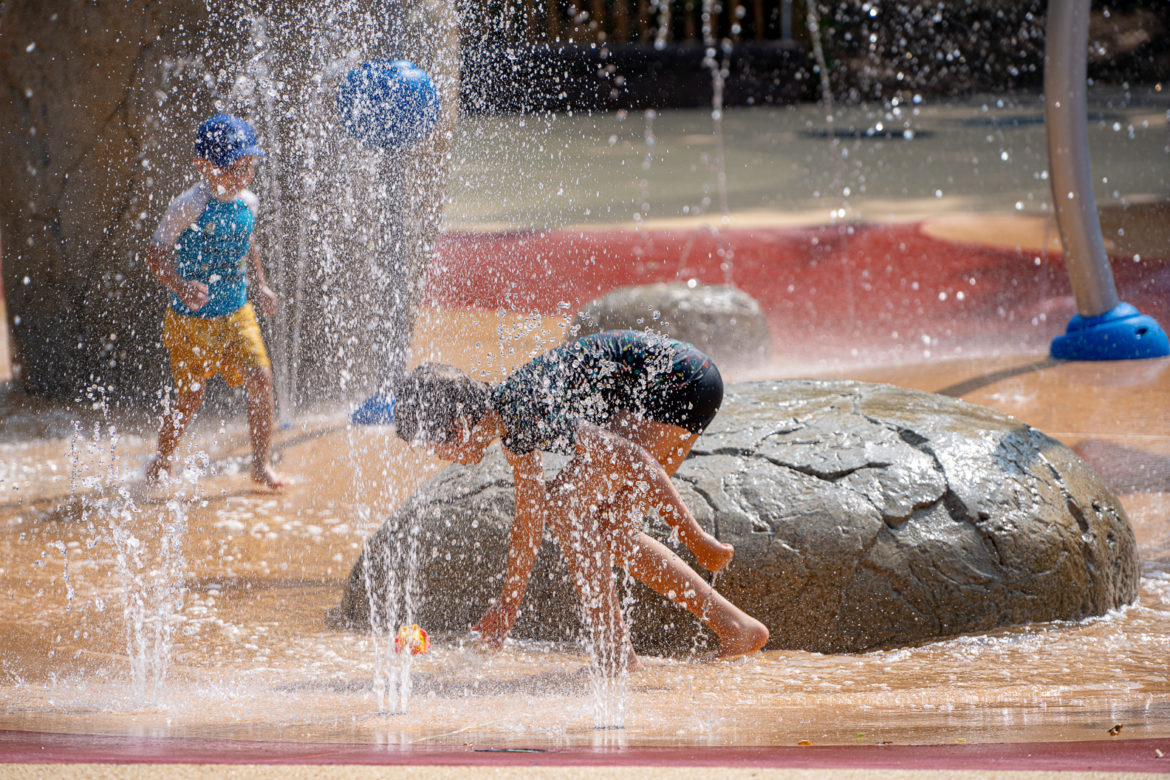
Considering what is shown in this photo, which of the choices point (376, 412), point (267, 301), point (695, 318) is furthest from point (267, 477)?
point (695, 318)

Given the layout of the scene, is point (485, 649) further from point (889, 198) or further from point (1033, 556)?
point (889, 198)

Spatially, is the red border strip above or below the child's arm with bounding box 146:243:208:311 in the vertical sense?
below

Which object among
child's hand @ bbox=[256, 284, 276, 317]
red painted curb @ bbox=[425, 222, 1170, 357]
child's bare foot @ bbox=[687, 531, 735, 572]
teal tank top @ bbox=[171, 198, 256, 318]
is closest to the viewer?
child's bare foot @ bbox=[687, 531, 735, 572]

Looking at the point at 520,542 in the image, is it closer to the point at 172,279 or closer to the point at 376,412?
the point at 172,279

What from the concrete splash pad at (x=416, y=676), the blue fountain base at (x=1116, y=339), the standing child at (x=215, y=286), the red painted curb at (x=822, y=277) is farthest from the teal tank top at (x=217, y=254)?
the blue fountain base at (x=1116, y=339)

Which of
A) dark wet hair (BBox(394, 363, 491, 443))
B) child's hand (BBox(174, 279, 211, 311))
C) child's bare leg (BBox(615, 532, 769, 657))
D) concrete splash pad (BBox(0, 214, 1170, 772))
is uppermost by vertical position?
child's hand (BBox(174, 279, 211, 311))

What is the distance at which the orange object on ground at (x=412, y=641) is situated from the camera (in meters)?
3.15

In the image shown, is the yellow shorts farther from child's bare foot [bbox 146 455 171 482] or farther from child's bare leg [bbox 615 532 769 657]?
child's bare leg [bbox 615 532 769 657]

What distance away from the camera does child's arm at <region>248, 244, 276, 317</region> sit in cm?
462

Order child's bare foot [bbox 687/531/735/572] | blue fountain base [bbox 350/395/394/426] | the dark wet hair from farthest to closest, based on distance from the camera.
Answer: blue fountain base [bbox 350/395/394/426], child's bare foot [bbox 687/531/735/572], the dark wet hair

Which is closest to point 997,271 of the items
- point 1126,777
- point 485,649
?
point 485,649

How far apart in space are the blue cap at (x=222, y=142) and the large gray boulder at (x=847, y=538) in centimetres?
153

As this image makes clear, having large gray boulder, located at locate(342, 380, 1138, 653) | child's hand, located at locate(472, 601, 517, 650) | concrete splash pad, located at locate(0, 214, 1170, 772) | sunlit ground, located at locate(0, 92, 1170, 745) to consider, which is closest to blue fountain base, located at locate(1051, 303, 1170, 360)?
sunlit ground, located at locate(0, 92, 1170, 745)

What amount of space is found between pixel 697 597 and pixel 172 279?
2309 mm
